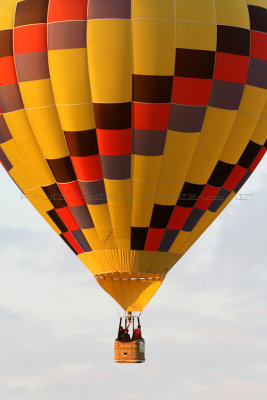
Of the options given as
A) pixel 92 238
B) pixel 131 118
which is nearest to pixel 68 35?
pixel 131 118

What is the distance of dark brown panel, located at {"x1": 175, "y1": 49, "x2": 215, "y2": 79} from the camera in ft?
57.2

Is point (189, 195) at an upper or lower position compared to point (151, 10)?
lower

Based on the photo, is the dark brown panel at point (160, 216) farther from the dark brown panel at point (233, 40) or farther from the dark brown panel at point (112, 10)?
the dark brown panel at point (112, 10)

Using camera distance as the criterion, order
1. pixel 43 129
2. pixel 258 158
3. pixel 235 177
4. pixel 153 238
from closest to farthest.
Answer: pixel 43 129
pixel 153 238
pixel 235 177
pixel 258 158

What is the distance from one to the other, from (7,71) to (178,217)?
13.1 ft

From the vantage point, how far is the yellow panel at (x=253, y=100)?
18144mm

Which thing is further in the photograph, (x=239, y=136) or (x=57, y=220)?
(x=57, y=220)

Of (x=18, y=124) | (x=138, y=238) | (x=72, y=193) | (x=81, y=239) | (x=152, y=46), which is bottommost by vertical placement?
(x=138, y=238)

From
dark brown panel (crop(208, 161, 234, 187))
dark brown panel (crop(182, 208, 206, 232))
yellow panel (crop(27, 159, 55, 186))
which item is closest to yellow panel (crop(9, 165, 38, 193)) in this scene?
yellow panel (crop(27, 159, 55, 186))

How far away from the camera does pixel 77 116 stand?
17.7 m

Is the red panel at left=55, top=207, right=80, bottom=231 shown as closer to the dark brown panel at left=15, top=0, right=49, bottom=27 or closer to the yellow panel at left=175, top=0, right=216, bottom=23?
the dark brown panel at left=15, top=0, right=49, bottom=27

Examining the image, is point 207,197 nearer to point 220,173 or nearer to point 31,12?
point 220,173

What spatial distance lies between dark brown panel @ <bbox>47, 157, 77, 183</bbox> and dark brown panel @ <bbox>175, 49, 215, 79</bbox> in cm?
252

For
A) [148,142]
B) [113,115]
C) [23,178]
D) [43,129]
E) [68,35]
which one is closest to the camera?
[68,35]
